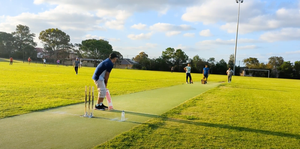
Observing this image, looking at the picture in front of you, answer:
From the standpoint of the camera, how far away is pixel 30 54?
80875 mm

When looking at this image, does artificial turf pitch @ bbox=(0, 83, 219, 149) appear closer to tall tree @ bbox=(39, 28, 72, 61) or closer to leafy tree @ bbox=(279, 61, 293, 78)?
leafy tree @ bbox=(279, 61, 293, 78)

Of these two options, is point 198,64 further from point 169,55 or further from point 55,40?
point 55,40

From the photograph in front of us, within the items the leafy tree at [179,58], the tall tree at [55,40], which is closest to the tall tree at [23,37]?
the tall tree at [55,40]

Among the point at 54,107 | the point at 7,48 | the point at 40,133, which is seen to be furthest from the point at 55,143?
the point at 7,48

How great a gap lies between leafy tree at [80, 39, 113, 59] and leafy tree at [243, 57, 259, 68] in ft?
160

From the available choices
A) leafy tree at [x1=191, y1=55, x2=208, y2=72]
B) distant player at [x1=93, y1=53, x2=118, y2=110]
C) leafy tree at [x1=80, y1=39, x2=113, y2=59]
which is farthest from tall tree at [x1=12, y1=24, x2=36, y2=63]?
distant player at [x1=93, y1=53, x2=118, y2=110]

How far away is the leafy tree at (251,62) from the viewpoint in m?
64.9

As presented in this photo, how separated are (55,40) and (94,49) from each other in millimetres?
16390

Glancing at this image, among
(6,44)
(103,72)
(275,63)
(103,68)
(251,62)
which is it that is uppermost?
(6,44)

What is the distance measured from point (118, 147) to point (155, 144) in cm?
71

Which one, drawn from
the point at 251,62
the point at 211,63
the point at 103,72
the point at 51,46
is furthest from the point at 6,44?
the point at 103,72

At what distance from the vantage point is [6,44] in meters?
84.7

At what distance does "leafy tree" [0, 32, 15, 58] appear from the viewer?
83.0 meters

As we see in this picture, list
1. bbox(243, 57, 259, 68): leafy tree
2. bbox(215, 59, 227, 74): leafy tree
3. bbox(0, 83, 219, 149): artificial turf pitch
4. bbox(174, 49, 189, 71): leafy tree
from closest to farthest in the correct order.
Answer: bbox(0, 83, 219, 149): artificial turf pitch → bbox(215, 59, 227, 74): leafy tree → bbox(243, 57, 259, 68): leafy tree → bbox(174, 49, 189, 71): leafy tree
